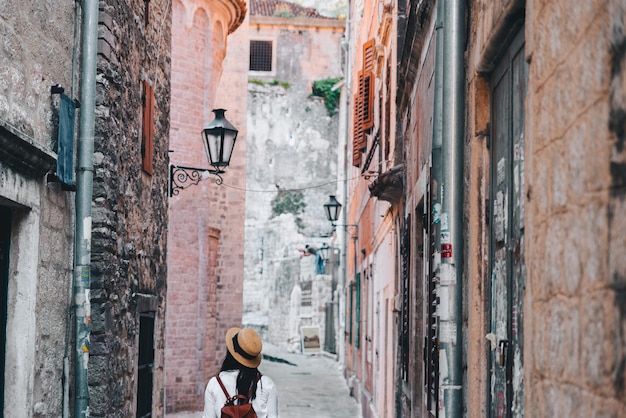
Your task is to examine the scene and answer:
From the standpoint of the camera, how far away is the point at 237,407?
19.7ft

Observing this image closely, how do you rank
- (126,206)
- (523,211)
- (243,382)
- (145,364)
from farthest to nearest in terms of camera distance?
(145,364), (126,206), (243,382), (523,211)

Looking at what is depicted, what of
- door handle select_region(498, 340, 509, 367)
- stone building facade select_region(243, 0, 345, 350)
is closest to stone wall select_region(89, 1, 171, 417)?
door handle select_region(498, 340, 509, 367)

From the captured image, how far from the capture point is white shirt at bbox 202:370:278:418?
238 inches

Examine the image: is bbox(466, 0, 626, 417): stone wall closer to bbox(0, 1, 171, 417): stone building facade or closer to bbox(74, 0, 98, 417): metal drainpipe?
bbox(0, 1, 171, 417): stone building facade

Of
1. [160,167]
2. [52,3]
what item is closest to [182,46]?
[160,167]

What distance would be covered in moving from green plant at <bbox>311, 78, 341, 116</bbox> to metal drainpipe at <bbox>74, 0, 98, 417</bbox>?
4315cm

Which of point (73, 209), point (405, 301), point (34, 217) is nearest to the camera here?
point (34, 217)

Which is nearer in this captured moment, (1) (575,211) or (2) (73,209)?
(1) (575,211)

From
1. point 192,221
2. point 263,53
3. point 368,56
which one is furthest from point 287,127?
point 192,221

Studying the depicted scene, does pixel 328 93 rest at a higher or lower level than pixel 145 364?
higher

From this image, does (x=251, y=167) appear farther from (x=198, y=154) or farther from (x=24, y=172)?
(x=24, y=172)

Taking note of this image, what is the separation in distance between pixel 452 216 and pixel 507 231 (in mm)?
804

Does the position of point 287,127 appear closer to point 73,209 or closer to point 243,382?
point 73,209

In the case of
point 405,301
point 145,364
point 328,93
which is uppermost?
point 328,93
